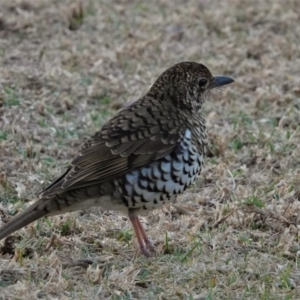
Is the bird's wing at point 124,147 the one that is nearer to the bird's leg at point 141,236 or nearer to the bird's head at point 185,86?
the bird's head at point 185,86

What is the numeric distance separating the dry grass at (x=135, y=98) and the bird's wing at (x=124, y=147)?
1.52ft

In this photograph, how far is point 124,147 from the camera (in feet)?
20.3

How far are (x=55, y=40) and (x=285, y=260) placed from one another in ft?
16.8

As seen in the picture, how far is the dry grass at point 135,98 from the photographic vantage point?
5.73 meters

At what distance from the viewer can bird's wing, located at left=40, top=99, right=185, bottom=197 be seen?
605cm

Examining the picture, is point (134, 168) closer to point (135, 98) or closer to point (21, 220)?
point (21, 220)

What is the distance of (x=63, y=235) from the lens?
21.2 feet

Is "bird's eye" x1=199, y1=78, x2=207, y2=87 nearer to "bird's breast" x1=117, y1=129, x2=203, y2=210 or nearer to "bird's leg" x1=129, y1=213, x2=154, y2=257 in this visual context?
"bird's breast" x1=117, y1=129, x2=203, y2=210

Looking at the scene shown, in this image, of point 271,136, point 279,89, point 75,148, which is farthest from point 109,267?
point 279,89

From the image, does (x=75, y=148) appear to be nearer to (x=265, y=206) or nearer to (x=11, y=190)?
(x=11, y=190)

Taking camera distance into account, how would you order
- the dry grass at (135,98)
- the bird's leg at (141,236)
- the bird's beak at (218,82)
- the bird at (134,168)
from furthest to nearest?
the bird's beak at (218,82) < the bird's leg at (141,236) < the bird at (134,168) < the dry grass at (135,98)

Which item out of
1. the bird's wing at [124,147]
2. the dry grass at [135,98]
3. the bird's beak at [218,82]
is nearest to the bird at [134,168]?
the bird's wing at [124,147]

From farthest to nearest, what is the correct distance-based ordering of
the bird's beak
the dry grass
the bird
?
the bird's beak < the bird < the dry grass

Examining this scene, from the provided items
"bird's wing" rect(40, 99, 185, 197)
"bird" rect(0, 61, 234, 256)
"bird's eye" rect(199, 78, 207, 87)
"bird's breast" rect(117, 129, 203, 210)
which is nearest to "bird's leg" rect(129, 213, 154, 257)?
"bird" rect(0, 61, 234, 256)
